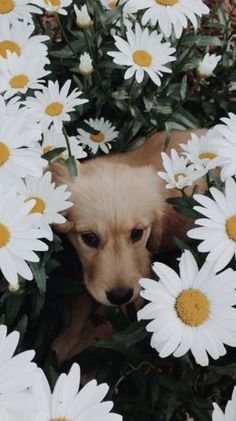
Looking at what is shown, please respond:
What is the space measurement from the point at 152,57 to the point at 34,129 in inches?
18.4

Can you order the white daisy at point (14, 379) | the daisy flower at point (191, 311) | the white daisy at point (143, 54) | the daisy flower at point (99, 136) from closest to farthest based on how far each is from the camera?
the white daisy at point (14, 379)
the daisy flower at point (191, 311)
the white daisy at point (143, 54)
the daisy flower at point (99, 136)

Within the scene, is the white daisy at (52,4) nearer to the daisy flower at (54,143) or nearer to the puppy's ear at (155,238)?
the daisy flower at (54,143)

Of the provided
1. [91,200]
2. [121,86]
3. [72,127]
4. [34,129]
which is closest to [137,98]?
[121,86]

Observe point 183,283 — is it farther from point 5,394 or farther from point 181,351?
point 5,394

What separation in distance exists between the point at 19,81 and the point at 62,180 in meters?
0.26

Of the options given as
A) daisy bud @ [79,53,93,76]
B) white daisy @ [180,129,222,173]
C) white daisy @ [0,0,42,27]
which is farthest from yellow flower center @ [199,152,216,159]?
white daisy @ [0,0,42,27]

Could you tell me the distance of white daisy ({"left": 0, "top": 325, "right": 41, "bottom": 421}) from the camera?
1093 millimetres

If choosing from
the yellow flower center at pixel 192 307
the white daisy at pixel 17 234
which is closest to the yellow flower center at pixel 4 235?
the white daisy at pixel 17 234

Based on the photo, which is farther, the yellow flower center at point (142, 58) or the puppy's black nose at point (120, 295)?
the yellow flower center at point (142, 58)

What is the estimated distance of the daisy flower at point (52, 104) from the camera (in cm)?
162

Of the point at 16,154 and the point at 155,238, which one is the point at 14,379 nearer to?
the point at 16,154

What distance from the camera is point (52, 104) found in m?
1.67

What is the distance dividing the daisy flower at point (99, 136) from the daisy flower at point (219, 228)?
647mm

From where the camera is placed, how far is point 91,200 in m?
1.66
